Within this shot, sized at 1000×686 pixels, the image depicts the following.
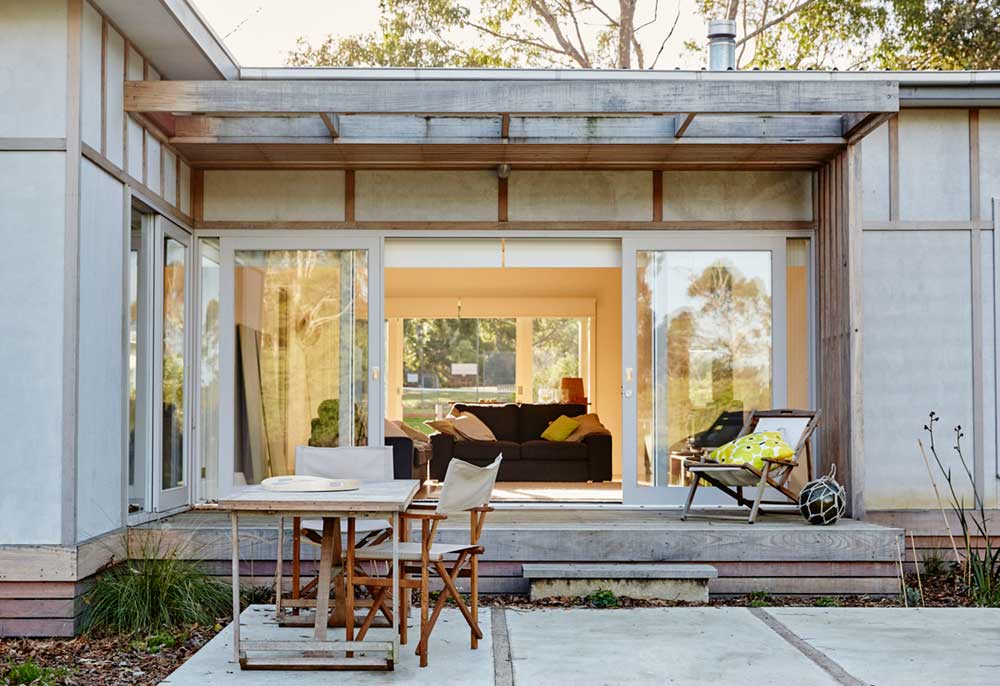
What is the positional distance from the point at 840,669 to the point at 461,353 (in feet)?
42.2

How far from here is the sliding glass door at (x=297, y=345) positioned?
7855mm

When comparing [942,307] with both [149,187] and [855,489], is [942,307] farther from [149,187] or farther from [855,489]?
[149,187]

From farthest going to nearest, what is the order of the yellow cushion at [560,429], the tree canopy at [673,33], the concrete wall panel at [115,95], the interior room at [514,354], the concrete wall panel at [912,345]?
the tree canopy at [673,33] < the yellow cushion at [560,429] < the interior room at [514,354] < the concrete wall panel at [912,345] < the concrete wall panel at [115,95]

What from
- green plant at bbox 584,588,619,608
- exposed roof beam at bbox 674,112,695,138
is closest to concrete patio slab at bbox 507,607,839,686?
green plant at bbox 584,588,619,608

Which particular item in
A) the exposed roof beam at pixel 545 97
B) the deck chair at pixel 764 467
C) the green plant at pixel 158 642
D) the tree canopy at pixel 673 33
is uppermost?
the tree canopy at pixel 673 33

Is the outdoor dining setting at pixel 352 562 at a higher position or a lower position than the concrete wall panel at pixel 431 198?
lower

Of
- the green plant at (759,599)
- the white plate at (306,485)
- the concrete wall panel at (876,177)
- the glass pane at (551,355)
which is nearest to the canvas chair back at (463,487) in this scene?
the white plate at (306,485)

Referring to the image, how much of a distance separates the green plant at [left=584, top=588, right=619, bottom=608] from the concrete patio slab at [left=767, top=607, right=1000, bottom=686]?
2.78ft

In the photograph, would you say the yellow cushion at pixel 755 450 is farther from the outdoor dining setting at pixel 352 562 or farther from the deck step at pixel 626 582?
the outdoor dining setting at pixel 352 562

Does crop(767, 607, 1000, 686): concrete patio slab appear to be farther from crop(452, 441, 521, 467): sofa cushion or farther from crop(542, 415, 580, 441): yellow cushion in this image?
crop(542, 415, 580, 441): yellow cushion

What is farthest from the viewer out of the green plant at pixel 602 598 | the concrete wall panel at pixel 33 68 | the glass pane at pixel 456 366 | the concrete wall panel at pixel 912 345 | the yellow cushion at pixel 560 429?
the glass pane at pixel 456 366

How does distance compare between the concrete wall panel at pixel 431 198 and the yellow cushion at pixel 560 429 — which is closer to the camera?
the concrete wall panel at pixel 431 198

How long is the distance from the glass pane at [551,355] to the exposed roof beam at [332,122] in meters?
9.15

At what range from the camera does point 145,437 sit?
22.1 feet
